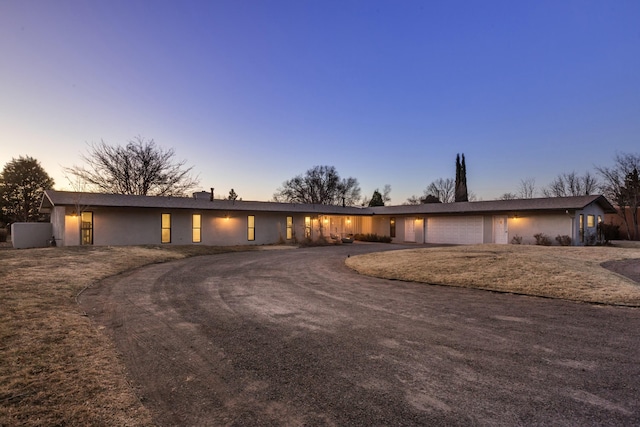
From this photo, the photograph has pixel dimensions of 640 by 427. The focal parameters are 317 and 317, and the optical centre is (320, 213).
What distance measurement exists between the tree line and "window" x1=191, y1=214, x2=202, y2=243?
1390 centimetres

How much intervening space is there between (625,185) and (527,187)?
22.7 m

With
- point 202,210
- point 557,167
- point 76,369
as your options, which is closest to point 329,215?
point 202,210

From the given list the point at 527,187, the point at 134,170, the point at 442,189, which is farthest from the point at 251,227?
the point at 442,189

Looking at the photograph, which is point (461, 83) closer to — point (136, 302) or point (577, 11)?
point (577, 11)

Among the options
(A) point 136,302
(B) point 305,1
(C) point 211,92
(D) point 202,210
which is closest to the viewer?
(A) point 136,302

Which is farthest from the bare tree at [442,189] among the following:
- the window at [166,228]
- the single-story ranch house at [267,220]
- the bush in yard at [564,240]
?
the window at [166,228]

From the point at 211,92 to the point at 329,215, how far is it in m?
13.9

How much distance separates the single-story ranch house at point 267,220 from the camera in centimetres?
1845

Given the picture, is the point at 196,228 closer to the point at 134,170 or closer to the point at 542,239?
the point at 134,170

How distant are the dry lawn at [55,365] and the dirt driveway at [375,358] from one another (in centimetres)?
22

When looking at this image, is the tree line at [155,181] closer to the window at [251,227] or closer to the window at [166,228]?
the window at [251,227]

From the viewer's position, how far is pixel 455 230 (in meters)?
26.0

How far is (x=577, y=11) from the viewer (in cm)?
1630

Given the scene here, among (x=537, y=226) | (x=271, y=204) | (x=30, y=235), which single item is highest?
(x=271, y=204)
